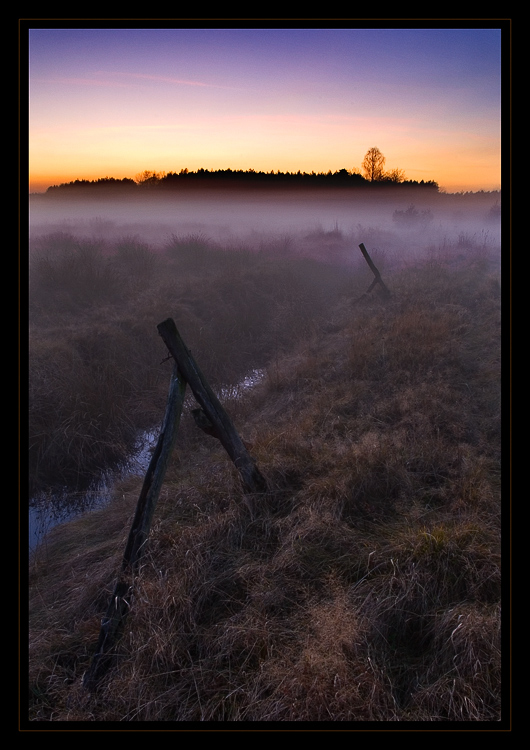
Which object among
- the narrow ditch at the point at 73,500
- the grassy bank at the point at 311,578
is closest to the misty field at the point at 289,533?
the grassy bank at the point at 311,578

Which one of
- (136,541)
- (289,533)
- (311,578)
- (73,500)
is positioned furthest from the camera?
(73,500)

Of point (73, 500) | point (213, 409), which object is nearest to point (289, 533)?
point (213, 409)

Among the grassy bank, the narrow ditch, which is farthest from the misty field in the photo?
the narrow ditch

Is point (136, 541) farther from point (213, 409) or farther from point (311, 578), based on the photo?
point (311, 578)

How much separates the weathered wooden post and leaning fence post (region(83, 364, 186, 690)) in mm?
131

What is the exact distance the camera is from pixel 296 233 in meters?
26.7

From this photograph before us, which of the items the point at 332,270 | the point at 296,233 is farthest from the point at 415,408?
the point at 296,233

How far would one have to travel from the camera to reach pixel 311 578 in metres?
3.75

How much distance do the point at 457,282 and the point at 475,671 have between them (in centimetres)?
1305

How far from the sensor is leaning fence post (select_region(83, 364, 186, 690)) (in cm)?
320

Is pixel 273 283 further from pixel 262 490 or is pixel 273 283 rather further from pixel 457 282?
pixel 262 490

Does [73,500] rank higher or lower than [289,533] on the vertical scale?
lower

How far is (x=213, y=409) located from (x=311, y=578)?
1622 millimetres
